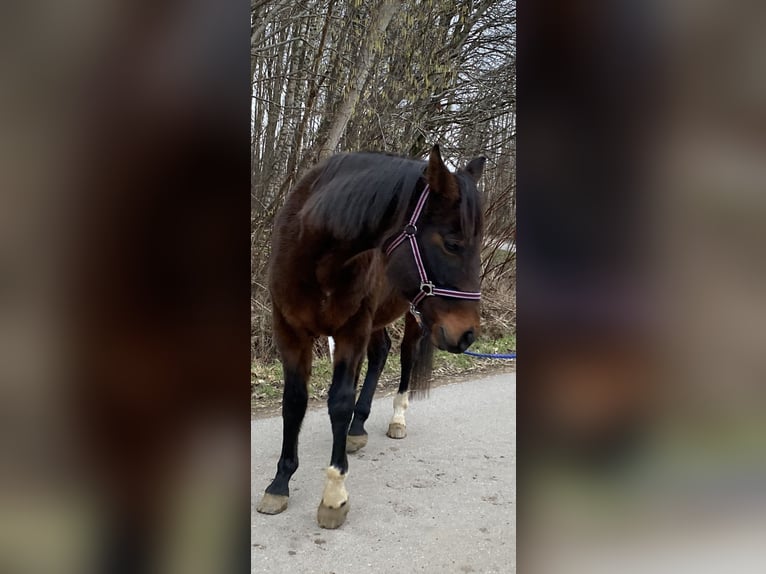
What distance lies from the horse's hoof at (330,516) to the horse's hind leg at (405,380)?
117 centimetres

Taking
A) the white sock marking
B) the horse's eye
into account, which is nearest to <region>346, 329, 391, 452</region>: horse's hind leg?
the white sock marking

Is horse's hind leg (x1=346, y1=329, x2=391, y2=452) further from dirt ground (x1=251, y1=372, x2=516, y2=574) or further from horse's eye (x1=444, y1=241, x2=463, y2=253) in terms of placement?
horse's eye (x1=444, y1=241, x2=463, y2=253)

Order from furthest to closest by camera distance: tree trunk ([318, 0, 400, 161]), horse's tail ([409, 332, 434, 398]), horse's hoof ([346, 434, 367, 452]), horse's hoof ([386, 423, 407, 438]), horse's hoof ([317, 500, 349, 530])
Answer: tree trunk ([318, 0, 400, 161]) < horse's tail ([409, 332, 434, 398]) < horse's hoof ([386, 423, 407, 438]) < horse's hoof ([346, 434, 367, 452]) < horse's hoof ([317, 500, 349, 530])

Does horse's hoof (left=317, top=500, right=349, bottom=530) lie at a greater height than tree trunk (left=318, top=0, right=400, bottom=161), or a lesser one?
lesser

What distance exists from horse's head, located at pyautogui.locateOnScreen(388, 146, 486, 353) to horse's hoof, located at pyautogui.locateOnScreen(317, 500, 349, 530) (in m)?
0.86

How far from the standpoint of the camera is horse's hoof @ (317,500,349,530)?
2174 millimetres

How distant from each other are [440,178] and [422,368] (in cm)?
197

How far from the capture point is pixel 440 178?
6.23ft
